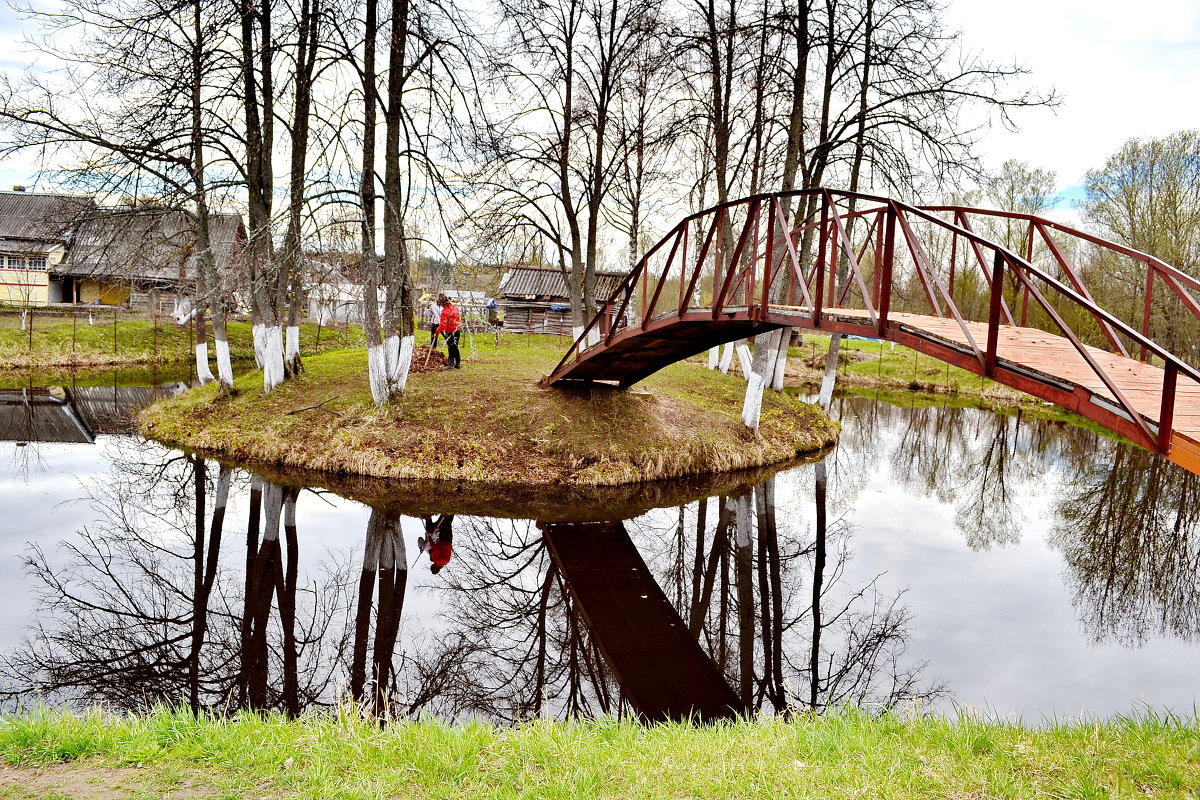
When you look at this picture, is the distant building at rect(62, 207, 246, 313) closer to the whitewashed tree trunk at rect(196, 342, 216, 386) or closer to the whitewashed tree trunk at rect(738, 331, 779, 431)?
the whitewashed tree trunk at rect(196, 342, 216, 386)

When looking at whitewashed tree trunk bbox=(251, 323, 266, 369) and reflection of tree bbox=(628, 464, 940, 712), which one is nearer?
reflection of tree bbox=(628, 464, 940, 712)

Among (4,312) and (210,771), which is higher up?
(4,312)

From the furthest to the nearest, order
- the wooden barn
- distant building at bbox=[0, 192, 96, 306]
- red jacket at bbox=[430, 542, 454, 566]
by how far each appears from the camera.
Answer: distant building at bbox=[0, 192, 96, 306]
the wooden barn
red jacket at bbox=[430, 542, 454, 566]

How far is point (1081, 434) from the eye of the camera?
20.6m

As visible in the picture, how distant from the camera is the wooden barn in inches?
1315

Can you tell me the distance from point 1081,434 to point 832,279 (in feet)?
49.9

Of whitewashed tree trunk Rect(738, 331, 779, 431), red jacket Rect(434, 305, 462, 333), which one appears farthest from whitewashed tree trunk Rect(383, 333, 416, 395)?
whitewashed tree trunk Rect(738, 331, 779, 431)

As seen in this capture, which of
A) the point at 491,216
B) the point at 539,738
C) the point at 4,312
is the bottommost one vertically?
the point at 539,738

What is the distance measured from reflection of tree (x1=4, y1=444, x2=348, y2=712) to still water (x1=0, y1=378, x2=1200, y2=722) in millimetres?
30

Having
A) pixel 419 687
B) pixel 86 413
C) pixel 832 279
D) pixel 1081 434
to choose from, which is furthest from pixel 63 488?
pixel 1081 434

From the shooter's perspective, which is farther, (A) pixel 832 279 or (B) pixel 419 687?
(A) pixel 832 279

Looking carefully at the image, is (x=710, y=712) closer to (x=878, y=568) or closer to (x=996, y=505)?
(x=878, y=568)

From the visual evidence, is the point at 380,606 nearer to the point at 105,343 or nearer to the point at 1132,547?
the point at 1132,547

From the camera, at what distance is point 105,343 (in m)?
26.4
